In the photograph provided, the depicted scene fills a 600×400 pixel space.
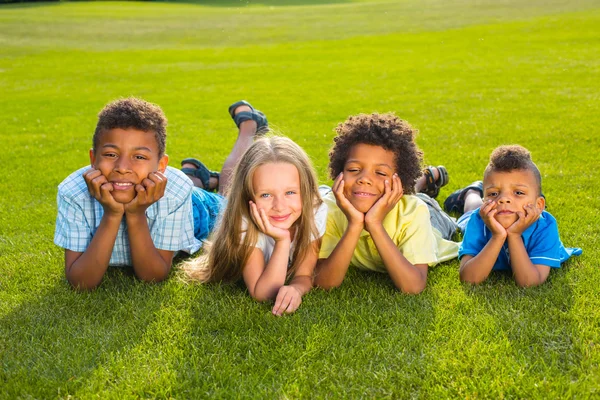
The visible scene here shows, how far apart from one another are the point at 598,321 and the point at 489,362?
810 mm

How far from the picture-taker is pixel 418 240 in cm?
409

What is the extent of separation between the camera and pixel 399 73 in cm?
1786

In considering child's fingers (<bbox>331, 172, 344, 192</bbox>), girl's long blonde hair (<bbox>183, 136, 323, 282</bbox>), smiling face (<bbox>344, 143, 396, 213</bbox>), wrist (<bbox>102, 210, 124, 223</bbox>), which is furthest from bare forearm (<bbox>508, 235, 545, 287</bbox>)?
wrist (<bbox>102, 210, 124, 223</bbox>)

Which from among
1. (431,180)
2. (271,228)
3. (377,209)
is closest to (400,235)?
(377,209)

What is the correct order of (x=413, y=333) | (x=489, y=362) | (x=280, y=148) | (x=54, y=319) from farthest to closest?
(x=280, y=148)
(x=54, y=319)
(x=413, y=333)
(x=489, y=362)

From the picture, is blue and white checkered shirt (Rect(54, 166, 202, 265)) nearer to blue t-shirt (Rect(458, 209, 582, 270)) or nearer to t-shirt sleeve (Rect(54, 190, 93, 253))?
t-shirt sleeve (Rect(54, 190, 93, 253))

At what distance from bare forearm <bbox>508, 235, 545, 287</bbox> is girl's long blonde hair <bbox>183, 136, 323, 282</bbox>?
1221mm

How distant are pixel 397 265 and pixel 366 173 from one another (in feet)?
1.98

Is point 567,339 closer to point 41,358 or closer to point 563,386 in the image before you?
point 563,386

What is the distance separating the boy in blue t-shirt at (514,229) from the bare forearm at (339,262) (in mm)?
798

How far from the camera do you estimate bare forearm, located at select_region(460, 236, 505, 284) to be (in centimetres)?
391

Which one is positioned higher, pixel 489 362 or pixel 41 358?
pixel 489 362

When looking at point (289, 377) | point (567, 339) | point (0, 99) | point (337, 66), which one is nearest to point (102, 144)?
point (289, 377)

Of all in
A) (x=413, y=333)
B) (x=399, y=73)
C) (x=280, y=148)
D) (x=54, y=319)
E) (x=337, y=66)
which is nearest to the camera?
(x=413, y=333)
